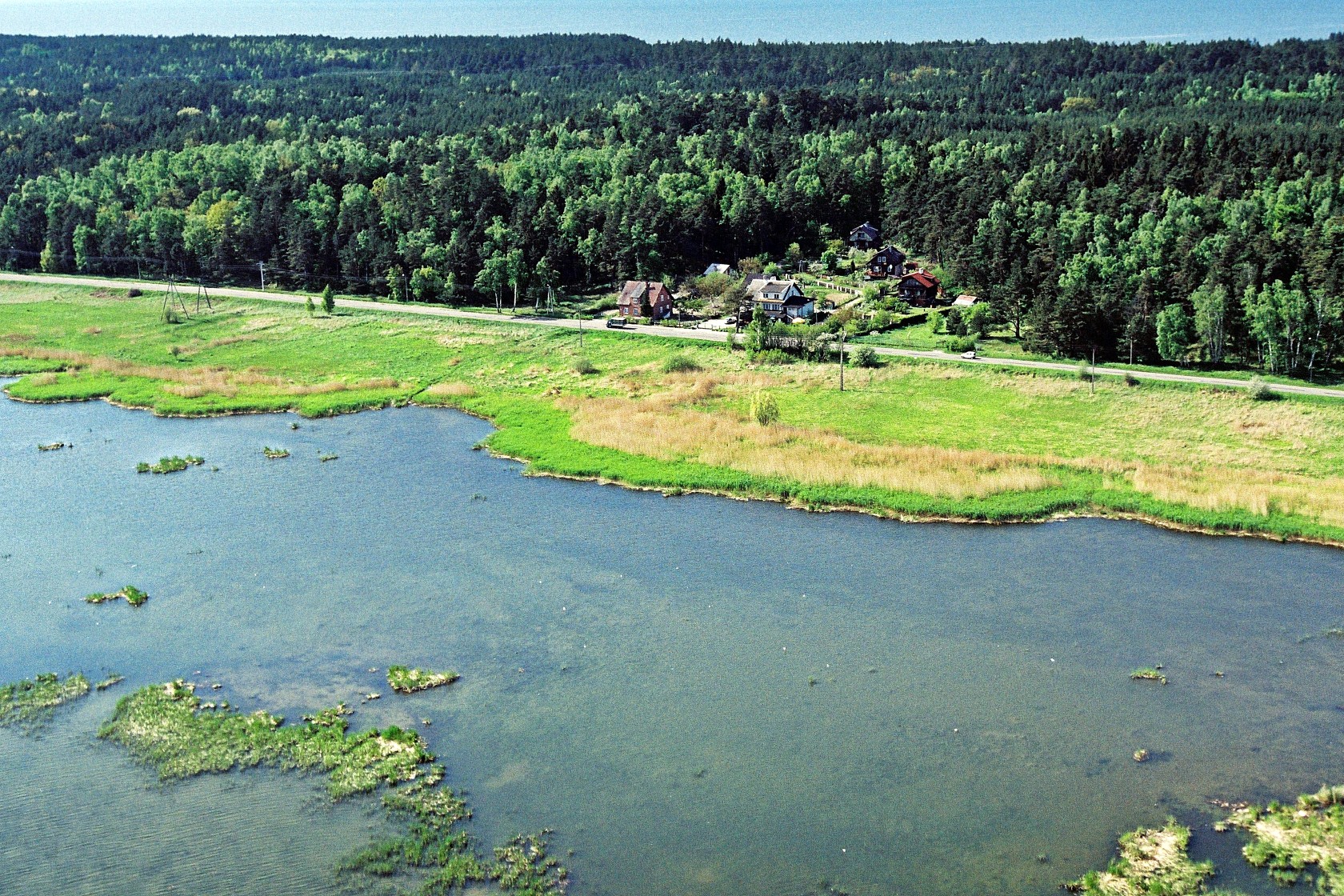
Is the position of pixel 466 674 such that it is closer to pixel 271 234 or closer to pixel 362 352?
pixel 362 352

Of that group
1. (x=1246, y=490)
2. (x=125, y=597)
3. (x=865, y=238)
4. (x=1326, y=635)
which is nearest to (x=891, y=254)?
(x=865, y=238)

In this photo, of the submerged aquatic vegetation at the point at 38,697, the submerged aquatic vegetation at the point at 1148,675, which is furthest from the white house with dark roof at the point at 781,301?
the submerged aquatic vegetation at the point at 38,697

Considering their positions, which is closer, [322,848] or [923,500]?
[322,848]

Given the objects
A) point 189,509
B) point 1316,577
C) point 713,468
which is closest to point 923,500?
point 713,468

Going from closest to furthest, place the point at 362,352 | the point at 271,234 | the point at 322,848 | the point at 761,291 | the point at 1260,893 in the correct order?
1. the point at 1260,893
2. the point at 322,848
3. the point at 362,352
4. the point at 761,291
5. the point at 271,234

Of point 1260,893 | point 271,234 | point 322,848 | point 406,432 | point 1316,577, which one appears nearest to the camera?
point 1260,893

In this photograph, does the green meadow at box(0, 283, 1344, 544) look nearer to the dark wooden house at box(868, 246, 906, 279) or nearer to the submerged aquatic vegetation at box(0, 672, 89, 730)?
the submerged aquatic vegetation at box(0, 672, 89, 730)

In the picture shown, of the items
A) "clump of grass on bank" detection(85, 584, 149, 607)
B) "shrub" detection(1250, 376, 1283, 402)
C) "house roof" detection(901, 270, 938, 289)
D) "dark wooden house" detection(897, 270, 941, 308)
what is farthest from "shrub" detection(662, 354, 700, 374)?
"clump of grass on bank" detection(85, 584, 149, 607)
